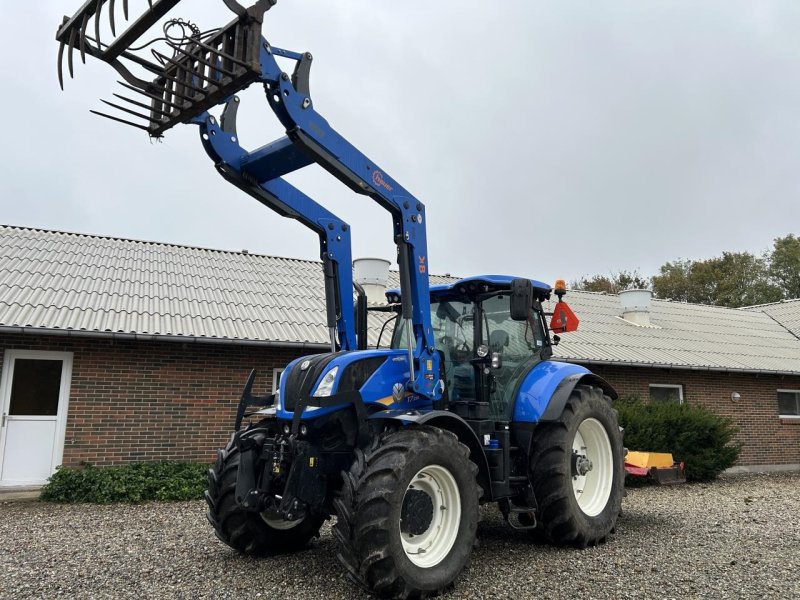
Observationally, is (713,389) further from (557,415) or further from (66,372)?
(66,372)

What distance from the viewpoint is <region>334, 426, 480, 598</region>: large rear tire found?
13.4 feet

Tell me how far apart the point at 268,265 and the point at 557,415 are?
994 centimetres

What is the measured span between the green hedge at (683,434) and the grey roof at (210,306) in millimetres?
1400

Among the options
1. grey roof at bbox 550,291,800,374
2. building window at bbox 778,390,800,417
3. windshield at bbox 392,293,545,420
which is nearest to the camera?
windshield at bbox 392,293,545,420

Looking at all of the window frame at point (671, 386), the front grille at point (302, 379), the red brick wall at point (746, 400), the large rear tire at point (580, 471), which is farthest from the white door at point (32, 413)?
the window frame at point (671, 386)

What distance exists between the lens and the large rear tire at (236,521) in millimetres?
5082

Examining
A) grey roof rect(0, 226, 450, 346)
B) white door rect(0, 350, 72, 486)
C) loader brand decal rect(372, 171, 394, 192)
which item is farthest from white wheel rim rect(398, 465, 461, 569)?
white door rect(0, 350, 72, 486)

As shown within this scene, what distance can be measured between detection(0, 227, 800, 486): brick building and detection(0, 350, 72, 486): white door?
0.05ft

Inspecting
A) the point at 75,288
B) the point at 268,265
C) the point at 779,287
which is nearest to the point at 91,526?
the point at 75,288

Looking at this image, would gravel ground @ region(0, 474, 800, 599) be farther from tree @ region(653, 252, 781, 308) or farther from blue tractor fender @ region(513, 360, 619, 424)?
tree @ region(653, 252, 781, 308)

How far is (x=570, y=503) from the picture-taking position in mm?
5551

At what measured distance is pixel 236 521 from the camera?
5.12 metres

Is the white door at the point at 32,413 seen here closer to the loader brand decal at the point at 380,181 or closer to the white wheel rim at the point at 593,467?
the loader brand decal at the point at 380,181

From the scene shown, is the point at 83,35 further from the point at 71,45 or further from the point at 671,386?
the point at 671,386
